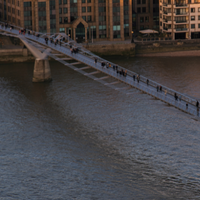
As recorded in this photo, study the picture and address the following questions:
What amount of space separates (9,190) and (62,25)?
290 feet

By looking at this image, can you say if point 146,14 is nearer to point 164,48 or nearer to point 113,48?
point 164,48

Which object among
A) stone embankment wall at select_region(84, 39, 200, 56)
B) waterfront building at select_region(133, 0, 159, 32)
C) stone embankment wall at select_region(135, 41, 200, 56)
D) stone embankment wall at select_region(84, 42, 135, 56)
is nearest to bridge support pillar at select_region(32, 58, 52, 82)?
stone embankment wall at select_region(84, 42, 135, 56)

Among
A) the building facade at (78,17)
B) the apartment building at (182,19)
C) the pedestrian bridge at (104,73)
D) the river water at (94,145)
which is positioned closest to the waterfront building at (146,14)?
the apartment building at (182,19)

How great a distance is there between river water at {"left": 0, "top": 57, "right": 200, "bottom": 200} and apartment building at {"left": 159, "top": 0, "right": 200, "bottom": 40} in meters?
50.1

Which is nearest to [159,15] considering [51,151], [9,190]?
[51,151]

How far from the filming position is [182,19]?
468 ft

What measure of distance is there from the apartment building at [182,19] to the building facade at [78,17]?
11361mm

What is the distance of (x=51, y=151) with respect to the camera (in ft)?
203

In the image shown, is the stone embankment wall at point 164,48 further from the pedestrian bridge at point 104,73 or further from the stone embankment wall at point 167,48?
the pedestrian bridge at point 104,73

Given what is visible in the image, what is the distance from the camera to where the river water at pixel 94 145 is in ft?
174

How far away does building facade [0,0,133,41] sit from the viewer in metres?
133

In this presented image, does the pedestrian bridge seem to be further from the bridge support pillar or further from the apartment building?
the apartment building

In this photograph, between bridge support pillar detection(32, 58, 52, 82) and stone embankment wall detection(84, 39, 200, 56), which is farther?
stone embankment wall detection(84, 39, 200, 56)

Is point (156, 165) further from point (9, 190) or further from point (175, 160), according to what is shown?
point (9, 190)
